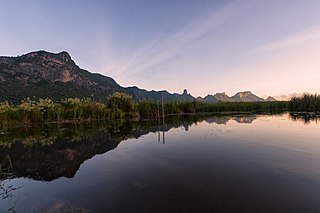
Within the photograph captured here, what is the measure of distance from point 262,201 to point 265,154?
15.8 ft

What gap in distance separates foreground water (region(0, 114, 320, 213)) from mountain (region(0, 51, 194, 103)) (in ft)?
202

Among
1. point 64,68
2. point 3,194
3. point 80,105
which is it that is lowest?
point 3,194

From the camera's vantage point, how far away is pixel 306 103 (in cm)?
4084

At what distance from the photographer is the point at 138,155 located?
9789 mm

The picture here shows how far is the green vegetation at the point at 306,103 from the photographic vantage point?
3789 centimetres

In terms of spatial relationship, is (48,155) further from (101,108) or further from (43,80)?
(43,80)

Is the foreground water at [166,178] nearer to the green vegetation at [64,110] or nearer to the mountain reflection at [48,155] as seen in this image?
the mountain reflection at [48,155]

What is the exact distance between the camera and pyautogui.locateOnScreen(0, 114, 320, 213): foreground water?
4.77 m

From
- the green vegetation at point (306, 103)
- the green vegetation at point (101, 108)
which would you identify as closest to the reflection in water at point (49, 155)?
the green vegetation at point (101, 108)

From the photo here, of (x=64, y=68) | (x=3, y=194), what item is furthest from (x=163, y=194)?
(x=64, y=68)

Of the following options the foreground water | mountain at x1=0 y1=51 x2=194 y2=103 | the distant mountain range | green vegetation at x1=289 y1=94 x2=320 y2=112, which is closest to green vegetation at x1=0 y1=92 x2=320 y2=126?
green vegetation at x1=289 y1=94 x2=320 y2=112

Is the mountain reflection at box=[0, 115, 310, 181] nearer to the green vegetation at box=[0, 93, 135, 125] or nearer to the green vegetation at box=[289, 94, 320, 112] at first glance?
the green vegetation at box=[0, 93, 135, 125]

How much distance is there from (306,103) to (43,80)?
4129 inches

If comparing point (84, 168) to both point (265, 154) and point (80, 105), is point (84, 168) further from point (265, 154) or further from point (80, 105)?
point (80, 105)
